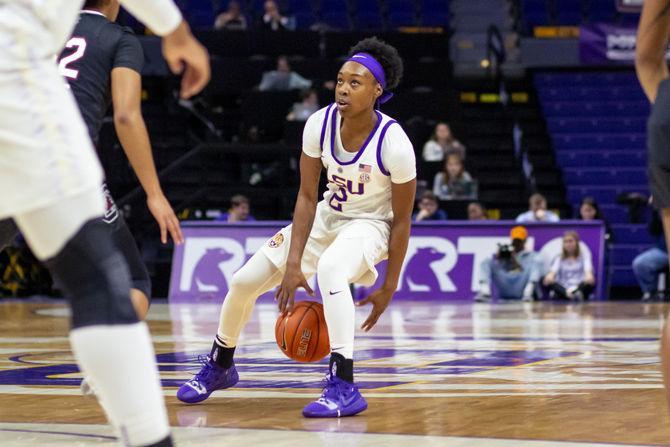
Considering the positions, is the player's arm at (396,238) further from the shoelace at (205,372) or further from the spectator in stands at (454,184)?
the spectator in stands at (454,184)

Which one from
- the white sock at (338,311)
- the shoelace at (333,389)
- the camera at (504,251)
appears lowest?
the camera at (504,251)

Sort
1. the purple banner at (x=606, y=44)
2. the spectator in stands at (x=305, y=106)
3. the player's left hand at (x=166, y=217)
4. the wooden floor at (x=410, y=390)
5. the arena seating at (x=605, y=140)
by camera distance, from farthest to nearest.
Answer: the purple banner at (x=606, y=44) → the arena seating at (x=605, y=140) → the spectator in stands at (x=305, y=106) → the wooden floor at (x=410, y=390) → the player's left hand at (x=166, y=217)

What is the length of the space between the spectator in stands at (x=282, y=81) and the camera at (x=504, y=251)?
4485 mm

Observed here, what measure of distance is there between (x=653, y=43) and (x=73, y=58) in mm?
2149

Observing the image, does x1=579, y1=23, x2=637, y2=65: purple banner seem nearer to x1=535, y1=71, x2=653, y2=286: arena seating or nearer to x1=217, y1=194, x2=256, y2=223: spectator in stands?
x1=535, y1=71, x2=653, y2=286: arena seating

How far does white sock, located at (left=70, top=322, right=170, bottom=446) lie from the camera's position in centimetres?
266

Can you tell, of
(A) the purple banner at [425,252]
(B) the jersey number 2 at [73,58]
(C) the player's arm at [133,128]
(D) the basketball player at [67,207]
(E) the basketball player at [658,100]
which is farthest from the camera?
(A) the purple banner at [425,252]

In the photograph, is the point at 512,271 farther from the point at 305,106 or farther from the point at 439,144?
the point at 305,106

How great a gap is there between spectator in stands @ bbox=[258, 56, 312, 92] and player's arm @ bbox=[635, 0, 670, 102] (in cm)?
1404

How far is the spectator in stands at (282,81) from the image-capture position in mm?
17453

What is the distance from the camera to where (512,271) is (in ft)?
47.6

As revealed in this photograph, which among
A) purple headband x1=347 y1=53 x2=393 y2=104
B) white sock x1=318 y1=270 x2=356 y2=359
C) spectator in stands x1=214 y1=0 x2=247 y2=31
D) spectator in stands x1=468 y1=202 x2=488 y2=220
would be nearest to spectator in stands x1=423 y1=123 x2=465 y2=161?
spectator in stands x1=468 y1=202 x2=488 y2=220

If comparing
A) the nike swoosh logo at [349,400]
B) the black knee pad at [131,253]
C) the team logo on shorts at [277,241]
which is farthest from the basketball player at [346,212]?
the black knee pad at [131,253]

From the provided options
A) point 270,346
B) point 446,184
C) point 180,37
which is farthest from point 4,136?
point 446,184
